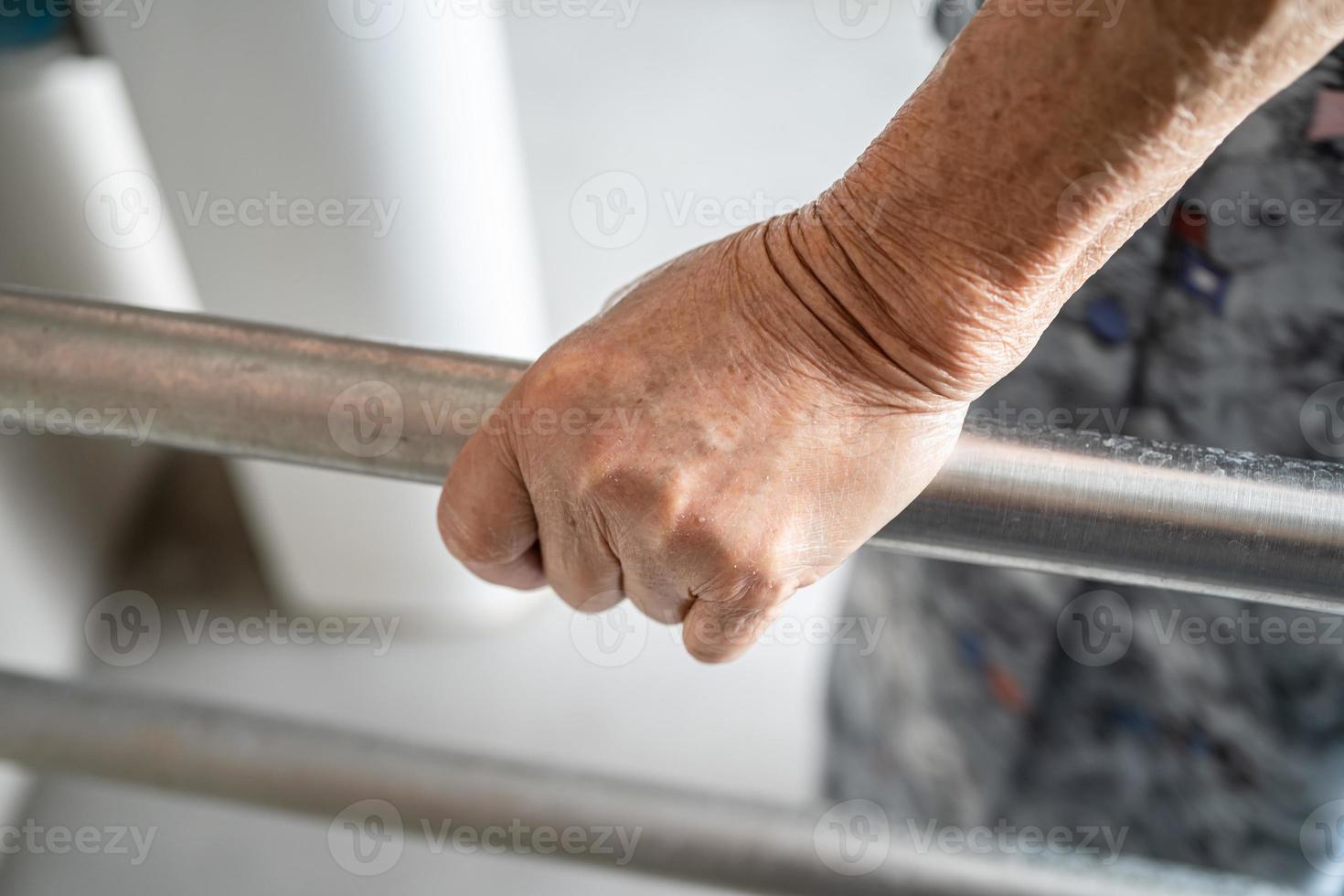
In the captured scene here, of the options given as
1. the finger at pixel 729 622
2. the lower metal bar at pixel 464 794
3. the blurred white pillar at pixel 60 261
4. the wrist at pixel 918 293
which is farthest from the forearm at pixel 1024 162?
the blurred white pillar at pixel 60 261

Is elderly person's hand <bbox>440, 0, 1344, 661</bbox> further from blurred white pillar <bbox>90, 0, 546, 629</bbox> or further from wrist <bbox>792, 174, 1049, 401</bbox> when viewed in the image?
blurred white pillar <bbox>90, 0, 546, 629</bbox>

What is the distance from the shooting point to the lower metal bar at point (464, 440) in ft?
1.35

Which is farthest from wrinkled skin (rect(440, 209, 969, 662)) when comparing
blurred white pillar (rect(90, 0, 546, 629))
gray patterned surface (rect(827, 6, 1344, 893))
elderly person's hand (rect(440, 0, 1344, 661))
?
blurred white pillar (rect(90, 0, 546, 629))

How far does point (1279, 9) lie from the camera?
0.93ft

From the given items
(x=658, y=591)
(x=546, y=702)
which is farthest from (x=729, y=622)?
(x=546, y=702)

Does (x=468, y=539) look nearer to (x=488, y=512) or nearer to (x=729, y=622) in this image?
(x=488, y=512)

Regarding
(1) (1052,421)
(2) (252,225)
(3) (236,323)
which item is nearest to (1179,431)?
(1) (1052,421)

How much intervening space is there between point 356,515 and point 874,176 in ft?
2.96

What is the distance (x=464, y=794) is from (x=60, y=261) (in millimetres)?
696

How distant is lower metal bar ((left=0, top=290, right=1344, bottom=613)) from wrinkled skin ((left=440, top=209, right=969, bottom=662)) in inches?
1.4

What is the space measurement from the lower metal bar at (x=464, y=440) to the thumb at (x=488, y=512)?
18 millimetres

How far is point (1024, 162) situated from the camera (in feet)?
1.07

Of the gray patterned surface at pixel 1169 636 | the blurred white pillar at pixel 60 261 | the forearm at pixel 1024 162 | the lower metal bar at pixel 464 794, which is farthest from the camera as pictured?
the blurred white pillar at pixel 60 261

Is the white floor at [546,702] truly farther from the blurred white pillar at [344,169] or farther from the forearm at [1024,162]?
the forearm at [1024,162]
